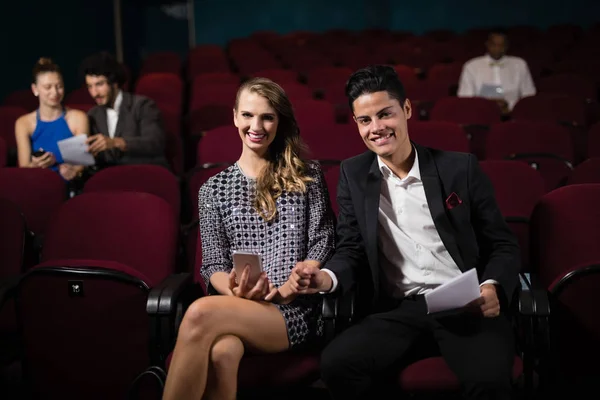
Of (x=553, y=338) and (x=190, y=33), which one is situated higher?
(x=190, y=33)

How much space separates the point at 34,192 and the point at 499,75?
365 cm

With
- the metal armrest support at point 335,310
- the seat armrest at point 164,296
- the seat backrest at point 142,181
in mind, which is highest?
the seat backrest at point 142,181

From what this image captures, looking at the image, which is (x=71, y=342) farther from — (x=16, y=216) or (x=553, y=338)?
(x=553, y=338)

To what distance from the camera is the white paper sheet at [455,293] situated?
155 centimetres

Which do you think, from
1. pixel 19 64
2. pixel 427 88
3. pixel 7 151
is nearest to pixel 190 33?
pixel 19 64

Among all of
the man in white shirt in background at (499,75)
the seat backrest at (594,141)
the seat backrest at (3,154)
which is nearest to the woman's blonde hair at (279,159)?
the seat backrest at (3,154)

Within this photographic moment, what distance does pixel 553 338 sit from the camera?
1.79 metres

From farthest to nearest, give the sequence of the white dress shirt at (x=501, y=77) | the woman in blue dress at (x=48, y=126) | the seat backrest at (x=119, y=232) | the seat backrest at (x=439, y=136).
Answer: the white dress shirt at (x=501, y=77) → the woman in blue dress at (x=48, y=126) → the seat backrest at (x=439, y=136) → the seat backrest at (x=119, y=232)

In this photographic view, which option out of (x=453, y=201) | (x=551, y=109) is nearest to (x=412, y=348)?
(x=453, y=201)

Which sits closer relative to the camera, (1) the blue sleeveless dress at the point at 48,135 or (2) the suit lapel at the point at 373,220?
(2) the suit lapel at the point at 373,220

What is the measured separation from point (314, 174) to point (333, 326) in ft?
1.50

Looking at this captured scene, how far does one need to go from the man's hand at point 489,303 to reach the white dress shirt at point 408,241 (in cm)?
14

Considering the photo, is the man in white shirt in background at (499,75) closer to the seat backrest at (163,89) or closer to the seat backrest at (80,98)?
the seat backrest at (163,89)

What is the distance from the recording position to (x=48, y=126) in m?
3.16
